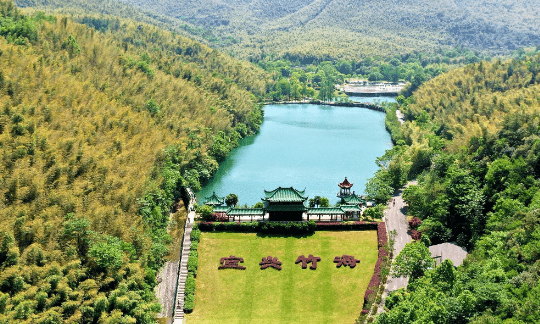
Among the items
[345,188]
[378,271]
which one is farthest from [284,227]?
[345,188]

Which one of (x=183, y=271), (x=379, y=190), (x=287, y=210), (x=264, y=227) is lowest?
(x=183, y=271)

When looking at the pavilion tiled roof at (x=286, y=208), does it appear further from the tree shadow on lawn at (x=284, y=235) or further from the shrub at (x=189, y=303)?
the shrub at (x=189, y=303)

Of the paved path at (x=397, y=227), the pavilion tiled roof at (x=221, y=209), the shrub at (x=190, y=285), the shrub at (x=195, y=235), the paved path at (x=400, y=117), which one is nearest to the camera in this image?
the shrub at (x=190, y=285)

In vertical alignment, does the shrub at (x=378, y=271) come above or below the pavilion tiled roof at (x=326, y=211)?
below

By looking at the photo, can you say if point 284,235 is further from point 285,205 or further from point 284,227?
point 285,205

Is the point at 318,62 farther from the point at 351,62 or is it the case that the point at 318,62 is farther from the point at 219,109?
the point at 219,109

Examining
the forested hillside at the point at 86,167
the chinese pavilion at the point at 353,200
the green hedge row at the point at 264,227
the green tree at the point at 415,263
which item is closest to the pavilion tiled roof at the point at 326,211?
the green hedge row at the point at 264,227
